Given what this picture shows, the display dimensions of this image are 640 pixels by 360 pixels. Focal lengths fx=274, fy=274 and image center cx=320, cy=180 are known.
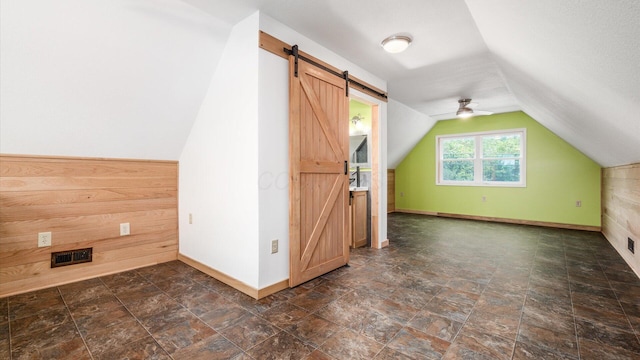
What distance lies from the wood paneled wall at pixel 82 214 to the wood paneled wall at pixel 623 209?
16.5 feet

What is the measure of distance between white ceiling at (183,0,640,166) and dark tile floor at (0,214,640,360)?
136 cm

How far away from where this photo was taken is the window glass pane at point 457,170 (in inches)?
245

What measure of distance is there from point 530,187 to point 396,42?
4.77 metres

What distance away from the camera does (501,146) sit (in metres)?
5.83

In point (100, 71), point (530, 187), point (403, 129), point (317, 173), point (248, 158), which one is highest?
point (403, 129)

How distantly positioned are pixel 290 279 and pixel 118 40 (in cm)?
236

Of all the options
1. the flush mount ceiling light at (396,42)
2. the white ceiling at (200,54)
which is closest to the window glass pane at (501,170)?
the white ceiling at (200,54)

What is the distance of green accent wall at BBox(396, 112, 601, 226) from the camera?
16.4 feet

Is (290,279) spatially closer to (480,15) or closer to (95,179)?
(95,179)

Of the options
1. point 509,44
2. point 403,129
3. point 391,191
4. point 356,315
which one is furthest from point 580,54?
point 391,191

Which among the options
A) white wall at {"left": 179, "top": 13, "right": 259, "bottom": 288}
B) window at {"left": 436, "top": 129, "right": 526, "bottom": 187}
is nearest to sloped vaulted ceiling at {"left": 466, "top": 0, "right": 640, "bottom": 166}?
white wall at {"left": 179, "top": 13, "right": 259, "bottom": 288}

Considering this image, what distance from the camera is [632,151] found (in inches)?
103

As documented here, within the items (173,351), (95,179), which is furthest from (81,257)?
(173,351)

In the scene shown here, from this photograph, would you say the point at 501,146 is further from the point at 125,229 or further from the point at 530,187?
the point at 125,229
